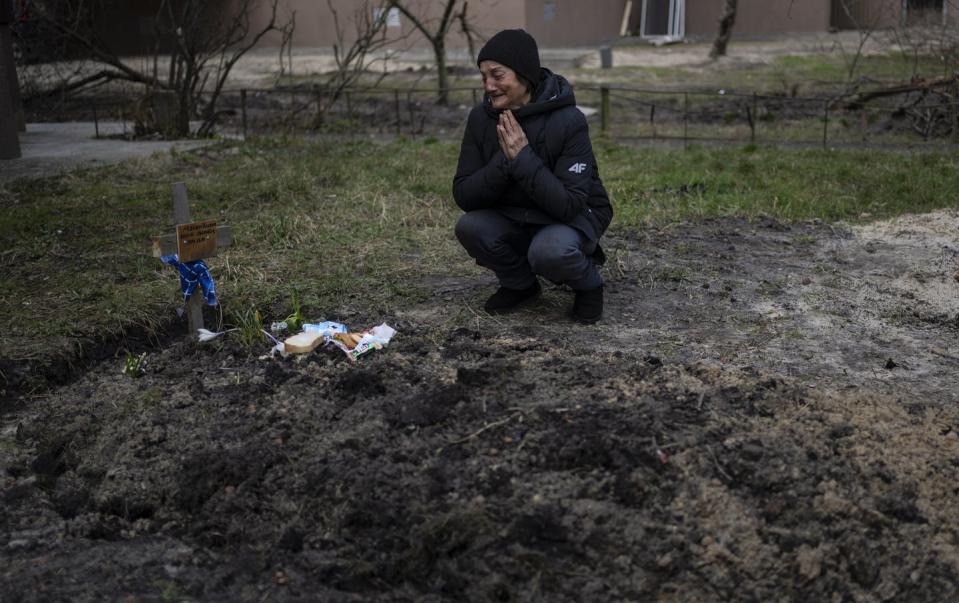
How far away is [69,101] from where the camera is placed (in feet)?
52.0

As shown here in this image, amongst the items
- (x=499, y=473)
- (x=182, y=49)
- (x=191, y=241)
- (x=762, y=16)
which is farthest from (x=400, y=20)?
(x=499, y=473)

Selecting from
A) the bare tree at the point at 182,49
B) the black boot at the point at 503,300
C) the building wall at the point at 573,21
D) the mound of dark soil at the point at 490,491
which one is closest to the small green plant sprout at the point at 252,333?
the mound of dark soil at the point at 490,491

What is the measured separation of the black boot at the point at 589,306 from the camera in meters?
5.05

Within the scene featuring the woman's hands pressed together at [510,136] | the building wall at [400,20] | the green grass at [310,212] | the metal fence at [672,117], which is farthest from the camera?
the building wall at [400,20]

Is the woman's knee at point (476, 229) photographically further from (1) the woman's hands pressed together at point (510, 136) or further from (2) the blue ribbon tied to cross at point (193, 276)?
(2) the blue ribbon tied to cross at point (193, 276)

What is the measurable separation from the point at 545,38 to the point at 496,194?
61.4ft

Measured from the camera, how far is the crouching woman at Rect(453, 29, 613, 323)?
469 centimetres

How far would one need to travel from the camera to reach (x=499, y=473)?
11.1 feet

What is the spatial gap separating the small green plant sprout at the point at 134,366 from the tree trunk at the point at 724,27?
17.6 metres

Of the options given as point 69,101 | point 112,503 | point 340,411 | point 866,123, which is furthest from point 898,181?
point 69,101

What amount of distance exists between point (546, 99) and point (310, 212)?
10.1 ft


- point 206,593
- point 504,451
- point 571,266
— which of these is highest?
point 571,266

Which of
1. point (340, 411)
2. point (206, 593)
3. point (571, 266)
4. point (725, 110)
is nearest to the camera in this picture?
point (206, 593)

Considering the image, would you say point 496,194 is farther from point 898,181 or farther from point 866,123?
point 866,123
